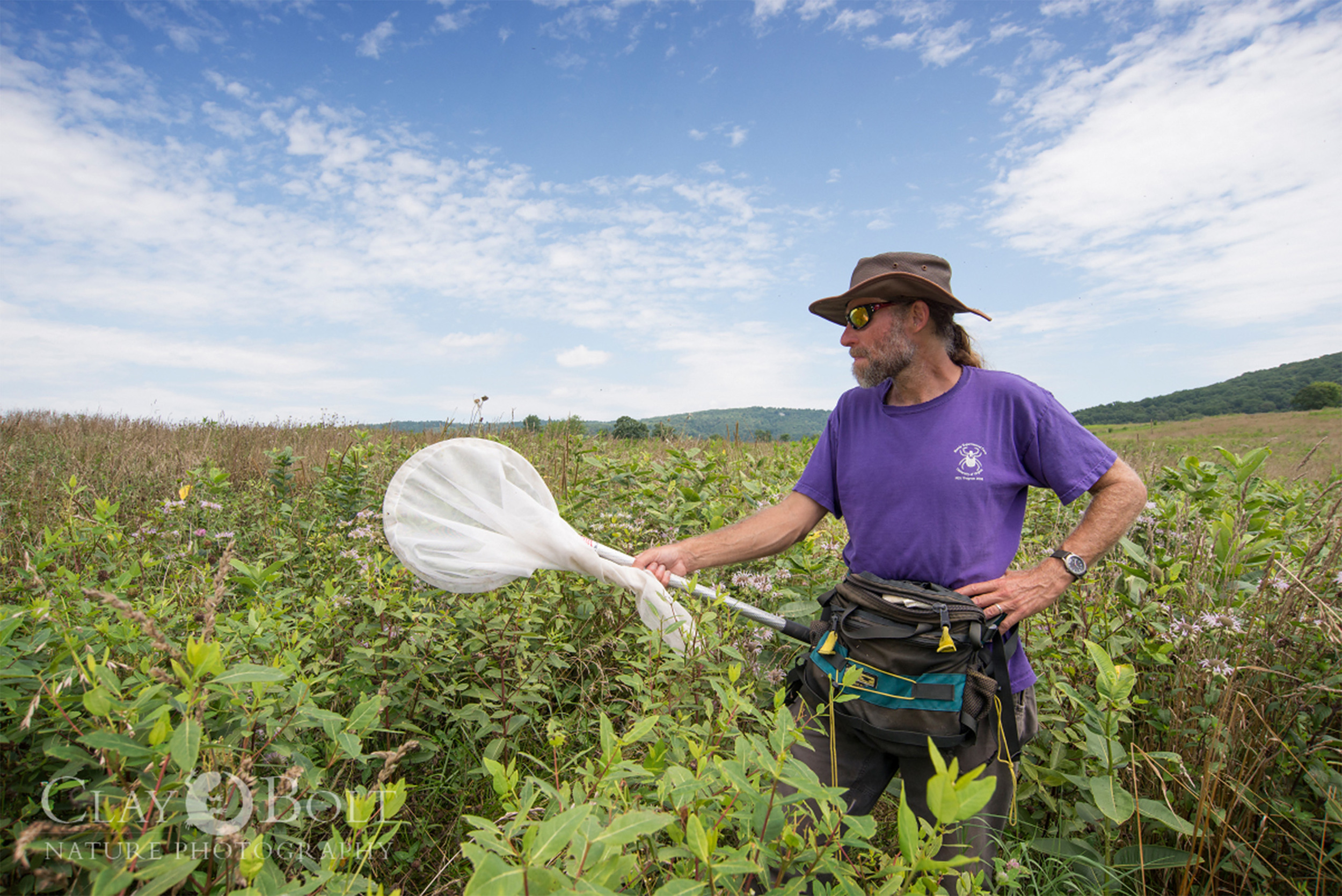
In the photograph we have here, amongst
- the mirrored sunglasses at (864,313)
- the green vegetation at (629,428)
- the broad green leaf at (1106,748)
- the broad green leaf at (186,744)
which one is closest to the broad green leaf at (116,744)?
the broad green leaf at (186,744)

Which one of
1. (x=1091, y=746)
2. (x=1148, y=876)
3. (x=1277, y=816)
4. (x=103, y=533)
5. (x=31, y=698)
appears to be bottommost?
(x=1148, y=876)

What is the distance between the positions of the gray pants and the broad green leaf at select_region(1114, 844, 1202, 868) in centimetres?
37

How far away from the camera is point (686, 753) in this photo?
1.69 meters

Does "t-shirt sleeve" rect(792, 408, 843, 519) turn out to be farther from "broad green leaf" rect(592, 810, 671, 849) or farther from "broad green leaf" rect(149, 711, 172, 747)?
"broad green leaf" rect(149, 711, 172, 747)

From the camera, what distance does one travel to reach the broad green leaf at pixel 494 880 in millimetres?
862

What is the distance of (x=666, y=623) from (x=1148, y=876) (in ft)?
6.55

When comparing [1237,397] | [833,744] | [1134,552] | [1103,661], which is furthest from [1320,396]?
[833,744]

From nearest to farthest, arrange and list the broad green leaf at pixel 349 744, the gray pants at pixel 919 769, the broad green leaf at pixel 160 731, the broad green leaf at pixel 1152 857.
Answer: the broad green leaf at pixel 160 731
the broad green leaf at pixel 349 744
the broad green leaf at pixel 1152 857
the gray pants at pixel 919 769

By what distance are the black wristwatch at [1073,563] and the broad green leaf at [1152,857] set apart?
0.90m

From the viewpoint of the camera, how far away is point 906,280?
2682mm

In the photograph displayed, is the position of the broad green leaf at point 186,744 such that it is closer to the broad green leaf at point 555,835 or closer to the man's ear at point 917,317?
the broad green leaf at point 555,835

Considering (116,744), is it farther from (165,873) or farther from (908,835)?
(908,835)

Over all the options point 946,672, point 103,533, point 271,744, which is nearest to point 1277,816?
point 946,672

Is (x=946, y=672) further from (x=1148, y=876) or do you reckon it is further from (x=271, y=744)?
(x=271, y=744)
